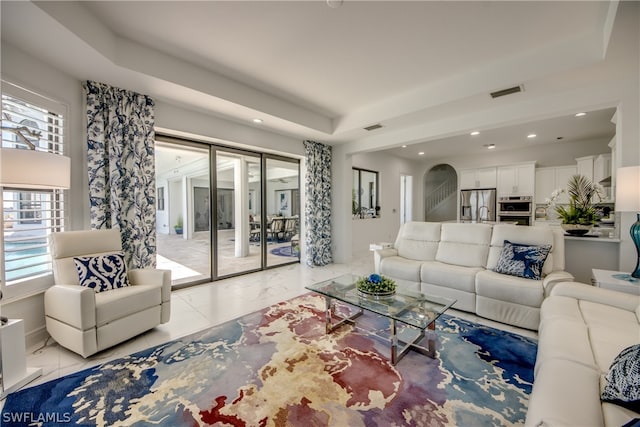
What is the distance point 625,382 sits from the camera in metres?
1.01

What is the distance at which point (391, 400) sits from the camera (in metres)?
1.65

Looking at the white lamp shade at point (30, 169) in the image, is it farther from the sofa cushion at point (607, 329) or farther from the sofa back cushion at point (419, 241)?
the sofa back cushion at point (419, 241)

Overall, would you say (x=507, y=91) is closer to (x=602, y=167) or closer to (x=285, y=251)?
(x=602, y=167)

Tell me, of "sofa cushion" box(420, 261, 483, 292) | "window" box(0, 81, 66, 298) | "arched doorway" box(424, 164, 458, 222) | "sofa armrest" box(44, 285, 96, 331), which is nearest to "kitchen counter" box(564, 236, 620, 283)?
"sofa cushion" box(420, 261, 483, 292)

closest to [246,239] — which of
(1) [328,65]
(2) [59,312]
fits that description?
(2) [59,312]

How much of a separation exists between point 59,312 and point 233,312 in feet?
4.92

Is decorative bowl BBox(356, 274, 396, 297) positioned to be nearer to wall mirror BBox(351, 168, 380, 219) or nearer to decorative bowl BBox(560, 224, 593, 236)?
decorative bowl BBox(560, 224, 593, 236)

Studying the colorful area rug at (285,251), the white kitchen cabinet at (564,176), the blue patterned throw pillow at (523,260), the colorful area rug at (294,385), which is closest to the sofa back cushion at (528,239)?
the blue patterned throw pillow at (523,260)

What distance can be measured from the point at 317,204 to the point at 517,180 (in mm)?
5141

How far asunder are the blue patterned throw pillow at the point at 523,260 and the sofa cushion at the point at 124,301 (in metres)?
3.72

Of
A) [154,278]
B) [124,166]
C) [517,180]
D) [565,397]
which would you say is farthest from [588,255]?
[124,166]

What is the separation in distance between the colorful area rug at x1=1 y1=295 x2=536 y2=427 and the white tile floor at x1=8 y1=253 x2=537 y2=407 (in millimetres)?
193

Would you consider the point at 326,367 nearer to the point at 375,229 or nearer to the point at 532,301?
the point at 532,301

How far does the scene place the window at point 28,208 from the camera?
2127mm
